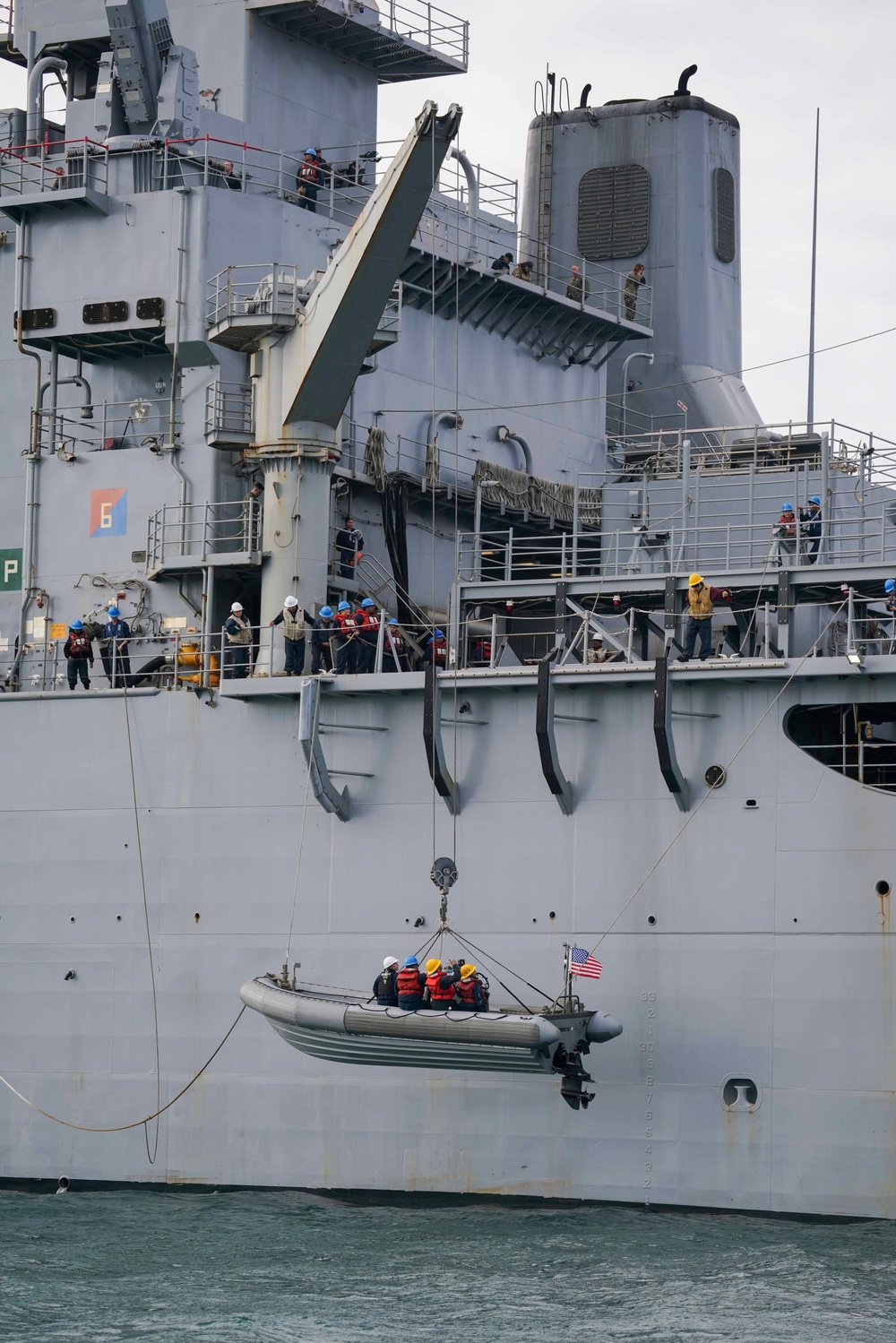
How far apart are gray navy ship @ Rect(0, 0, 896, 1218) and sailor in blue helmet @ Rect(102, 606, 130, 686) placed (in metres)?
0.22

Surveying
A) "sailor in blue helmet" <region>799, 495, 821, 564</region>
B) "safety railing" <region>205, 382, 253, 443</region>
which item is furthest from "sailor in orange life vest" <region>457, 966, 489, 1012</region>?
"safety railing" <region>205, 382, 253, 443</region>

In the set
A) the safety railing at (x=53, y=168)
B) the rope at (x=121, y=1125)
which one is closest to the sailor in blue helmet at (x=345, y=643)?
the rope at (x=121, y=1125)

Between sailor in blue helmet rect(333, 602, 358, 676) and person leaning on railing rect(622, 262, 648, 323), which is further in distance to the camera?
person leaning on railing rect(622, 262, 648, 323)

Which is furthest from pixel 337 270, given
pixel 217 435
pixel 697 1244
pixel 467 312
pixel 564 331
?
pixel 697 1244

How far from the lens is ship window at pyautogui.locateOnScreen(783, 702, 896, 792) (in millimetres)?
20266

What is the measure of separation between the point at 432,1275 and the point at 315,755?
19.7 ft

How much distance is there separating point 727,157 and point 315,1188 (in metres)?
18.7

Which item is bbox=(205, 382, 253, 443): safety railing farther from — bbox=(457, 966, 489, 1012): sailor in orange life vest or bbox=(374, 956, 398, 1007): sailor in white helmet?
bbox=(457, 966, 489, 1012): sailor in orange life vest

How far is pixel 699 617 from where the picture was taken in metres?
20.5

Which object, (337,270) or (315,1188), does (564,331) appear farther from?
(315,1188)

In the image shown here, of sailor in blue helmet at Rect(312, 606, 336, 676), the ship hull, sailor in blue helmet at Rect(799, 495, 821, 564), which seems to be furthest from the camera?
sailor in blue helmet at Rect(312, 606, 336, 676)

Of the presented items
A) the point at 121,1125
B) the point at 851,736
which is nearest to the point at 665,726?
the point at 851,736

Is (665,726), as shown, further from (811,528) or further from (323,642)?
(811,528)

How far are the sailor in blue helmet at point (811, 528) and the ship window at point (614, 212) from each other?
924cm
